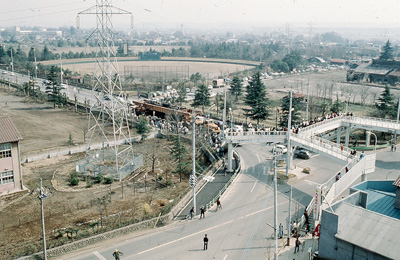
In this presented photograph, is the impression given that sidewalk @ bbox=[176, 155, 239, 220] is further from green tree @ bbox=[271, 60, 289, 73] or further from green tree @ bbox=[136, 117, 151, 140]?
green tree @ bbox=[271, 60, 289, 73]

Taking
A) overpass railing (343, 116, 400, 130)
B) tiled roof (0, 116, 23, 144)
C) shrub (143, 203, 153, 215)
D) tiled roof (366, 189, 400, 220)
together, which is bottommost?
shrub (143, 203, 153, 215)

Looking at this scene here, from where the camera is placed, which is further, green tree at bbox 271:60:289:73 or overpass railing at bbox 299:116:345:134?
green tree at bbox 271:60:289:73

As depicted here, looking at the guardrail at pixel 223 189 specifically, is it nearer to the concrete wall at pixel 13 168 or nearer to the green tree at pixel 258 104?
the green tree at pixel 258 104

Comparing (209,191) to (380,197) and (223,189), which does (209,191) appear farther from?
(380,197)

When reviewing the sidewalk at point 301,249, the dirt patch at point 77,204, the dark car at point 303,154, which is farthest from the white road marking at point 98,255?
the dark car at point 303,154

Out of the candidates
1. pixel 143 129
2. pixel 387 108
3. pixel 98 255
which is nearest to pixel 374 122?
pixel 387 108

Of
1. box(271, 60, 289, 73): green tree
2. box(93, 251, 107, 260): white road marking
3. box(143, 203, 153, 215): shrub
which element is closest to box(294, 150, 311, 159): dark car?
box(143, 203, 153, 215): shrub
